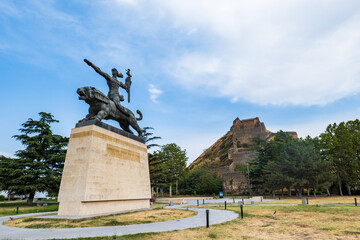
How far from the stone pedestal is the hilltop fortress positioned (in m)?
28.8

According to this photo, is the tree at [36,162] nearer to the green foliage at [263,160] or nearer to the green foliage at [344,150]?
the green foliage at [263,160]

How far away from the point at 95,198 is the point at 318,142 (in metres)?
34.2

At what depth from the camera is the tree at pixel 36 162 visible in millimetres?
19766

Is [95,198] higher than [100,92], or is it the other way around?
[100,92]

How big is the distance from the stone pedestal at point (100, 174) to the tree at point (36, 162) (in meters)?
11.8

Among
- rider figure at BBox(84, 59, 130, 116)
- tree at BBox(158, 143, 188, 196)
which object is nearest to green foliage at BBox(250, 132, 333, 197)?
tree at BBox(158, 143, 188, 196)

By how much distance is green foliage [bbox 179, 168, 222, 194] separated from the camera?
39.9m

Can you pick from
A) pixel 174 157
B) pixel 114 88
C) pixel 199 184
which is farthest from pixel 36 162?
pixel 199 184

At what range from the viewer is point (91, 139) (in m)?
10.0

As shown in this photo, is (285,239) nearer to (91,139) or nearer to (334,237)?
(334,237)

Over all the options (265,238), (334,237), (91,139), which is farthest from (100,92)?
(334,237)

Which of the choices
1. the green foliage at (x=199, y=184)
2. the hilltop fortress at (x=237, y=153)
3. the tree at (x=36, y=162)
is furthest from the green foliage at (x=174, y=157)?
the tree at (x=36, y=162)

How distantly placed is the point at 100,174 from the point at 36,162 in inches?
534

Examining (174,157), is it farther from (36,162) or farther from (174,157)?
(36,162)
